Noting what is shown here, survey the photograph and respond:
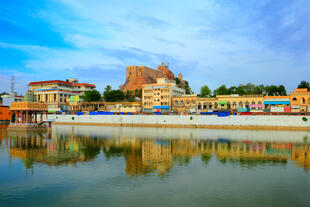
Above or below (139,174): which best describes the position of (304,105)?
above

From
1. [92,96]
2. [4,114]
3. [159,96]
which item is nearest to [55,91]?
[92,96]

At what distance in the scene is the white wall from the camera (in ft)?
246

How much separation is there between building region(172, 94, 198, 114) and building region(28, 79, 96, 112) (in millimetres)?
63119

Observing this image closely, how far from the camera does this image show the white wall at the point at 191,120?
74.9 meters

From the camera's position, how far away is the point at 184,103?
102125mm

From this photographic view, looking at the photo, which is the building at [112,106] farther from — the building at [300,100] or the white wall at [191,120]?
the building at [300,100]

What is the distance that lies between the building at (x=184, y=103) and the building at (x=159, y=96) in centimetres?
209

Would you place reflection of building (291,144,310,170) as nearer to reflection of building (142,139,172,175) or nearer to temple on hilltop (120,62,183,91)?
reflection of building (142,139,172,175)

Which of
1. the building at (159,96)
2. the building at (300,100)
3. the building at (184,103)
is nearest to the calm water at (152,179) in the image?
the building at (300,100)

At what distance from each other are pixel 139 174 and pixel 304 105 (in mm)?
81261

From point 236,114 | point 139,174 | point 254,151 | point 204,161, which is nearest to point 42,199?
point 139,174

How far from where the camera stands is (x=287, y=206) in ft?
51.9

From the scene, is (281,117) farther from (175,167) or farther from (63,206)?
(63,206)

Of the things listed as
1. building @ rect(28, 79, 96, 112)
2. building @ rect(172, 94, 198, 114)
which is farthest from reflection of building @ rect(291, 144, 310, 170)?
building @ rect(28, 79, 96, 112)
